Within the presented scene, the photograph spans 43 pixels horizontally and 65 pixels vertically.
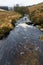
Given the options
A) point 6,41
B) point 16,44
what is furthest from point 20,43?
point 6,41

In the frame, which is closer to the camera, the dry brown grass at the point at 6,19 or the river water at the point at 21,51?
the river water at the point at 21,51

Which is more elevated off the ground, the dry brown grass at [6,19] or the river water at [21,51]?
the river water at [21,51]

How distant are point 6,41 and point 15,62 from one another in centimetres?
1486

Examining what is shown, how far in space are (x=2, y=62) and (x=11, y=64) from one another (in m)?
2.08

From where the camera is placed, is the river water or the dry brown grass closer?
the river water

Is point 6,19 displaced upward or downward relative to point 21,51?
downward

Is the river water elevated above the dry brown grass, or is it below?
above

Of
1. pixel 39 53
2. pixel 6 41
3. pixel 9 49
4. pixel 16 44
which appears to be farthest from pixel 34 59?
pixel 6 41

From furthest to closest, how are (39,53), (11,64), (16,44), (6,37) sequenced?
(6,37)
(16,44)
(39,53)
(11,64)

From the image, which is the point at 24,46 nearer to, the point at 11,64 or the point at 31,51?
the point at 31,51

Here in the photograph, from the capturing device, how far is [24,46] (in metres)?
41.0

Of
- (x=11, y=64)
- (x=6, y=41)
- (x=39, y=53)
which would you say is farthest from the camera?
(x=6, y=41)

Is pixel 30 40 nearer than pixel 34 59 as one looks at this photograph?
No

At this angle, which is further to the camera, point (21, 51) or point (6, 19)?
point (6, 19)
